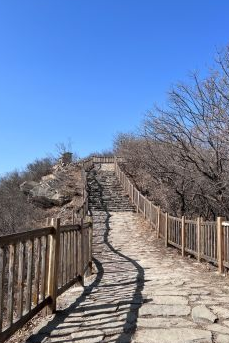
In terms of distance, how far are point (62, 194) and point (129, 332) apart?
95.5ft

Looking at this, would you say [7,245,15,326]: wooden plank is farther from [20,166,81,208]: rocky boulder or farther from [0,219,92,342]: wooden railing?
[20,166,81,208]: rocky boulder

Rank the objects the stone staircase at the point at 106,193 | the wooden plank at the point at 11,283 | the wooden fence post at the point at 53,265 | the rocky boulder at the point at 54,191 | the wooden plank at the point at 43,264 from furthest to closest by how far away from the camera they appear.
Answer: the rocky boulder at the point at 54,191 < the stone staircase at the point at 106,193 < the wooden fence post at the point at 53,265 < the wooden plank at the point at 43,264 < the wooden plank at the point at 11,283

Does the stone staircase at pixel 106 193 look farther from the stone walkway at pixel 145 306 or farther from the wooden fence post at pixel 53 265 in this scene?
the wooden fence post at pixel 53 265

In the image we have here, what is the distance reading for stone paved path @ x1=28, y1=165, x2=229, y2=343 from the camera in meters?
4.98

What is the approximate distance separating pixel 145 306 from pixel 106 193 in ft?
82.2

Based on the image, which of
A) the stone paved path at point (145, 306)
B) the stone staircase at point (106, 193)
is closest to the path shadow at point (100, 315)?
the stone paved path at point (145, 306)

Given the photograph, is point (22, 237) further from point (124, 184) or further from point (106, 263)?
point (124, 184)

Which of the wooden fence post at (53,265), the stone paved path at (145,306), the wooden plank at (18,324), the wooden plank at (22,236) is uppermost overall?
the wooden plank at (22,236)

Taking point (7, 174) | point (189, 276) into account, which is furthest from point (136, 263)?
point (7, 174)

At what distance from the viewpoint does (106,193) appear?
3139 cm

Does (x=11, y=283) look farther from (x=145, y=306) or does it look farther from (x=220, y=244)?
(x=220, y=244)

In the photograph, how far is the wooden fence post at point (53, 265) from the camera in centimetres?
595

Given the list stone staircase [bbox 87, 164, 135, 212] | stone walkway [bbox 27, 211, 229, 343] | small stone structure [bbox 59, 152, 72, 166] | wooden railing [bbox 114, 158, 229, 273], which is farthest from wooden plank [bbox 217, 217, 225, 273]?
small stone structure [bbox 59, 152, 72, 166]

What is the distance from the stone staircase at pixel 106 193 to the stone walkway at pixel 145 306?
15.0m
